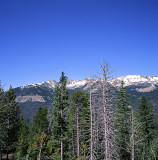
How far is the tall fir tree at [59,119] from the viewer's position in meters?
22.9

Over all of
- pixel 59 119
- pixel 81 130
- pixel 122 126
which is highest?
pixel 59 119

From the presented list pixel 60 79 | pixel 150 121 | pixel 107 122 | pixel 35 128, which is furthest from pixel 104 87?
pixel 35 128

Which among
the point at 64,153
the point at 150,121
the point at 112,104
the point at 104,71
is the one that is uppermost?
the point at 104,71

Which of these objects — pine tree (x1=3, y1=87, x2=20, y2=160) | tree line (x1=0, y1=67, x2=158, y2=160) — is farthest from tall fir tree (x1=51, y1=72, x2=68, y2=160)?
pine tree (x1=3, y1=87, x2=20, y2=160)

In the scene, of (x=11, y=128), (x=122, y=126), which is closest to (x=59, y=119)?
(x=122, y=126)

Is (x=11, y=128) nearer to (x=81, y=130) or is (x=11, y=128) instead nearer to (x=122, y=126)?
(x=81, y=130)

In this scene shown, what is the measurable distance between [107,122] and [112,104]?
1.58 metres

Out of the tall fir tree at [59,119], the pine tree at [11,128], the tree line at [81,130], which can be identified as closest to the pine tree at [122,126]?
the tree line at [81,130]

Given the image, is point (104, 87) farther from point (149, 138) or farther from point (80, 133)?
point (149, 138)

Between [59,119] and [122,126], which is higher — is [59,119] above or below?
above

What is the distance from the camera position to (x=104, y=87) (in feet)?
42.1

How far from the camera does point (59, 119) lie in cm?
2308

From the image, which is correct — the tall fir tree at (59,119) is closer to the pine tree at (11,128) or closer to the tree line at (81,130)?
the tree line at (81,130)

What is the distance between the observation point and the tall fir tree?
2291cm
